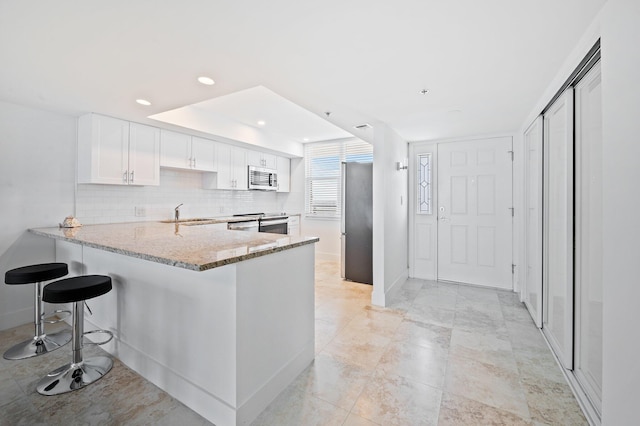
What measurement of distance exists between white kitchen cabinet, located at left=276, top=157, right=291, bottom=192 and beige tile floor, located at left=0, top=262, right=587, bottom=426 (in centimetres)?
362

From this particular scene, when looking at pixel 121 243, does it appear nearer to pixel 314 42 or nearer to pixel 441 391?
pixel 314 42

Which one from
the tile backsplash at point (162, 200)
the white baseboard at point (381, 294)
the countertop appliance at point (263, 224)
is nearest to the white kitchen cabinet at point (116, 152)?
the tile backsplash at point (162, 200)

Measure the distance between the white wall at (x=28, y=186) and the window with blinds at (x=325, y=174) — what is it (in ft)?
12.5

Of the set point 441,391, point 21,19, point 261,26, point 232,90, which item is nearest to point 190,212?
point 232,90

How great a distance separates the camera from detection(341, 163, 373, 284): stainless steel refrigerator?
13.7ft

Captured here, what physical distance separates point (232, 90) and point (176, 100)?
0.68 metres

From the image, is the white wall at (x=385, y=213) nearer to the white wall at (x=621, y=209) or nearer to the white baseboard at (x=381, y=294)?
the white baseboard at (x=381, y=294)

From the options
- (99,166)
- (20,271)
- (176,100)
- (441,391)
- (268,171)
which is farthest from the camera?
(268,171)

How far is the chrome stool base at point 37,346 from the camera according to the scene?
2.24m

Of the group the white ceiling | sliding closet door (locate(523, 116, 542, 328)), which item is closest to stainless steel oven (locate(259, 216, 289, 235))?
the white ceiling

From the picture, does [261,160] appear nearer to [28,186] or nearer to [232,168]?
[232,168]

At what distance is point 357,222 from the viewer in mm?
4270

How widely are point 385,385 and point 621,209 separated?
5.19 feet

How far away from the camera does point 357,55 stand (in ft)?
6.06
